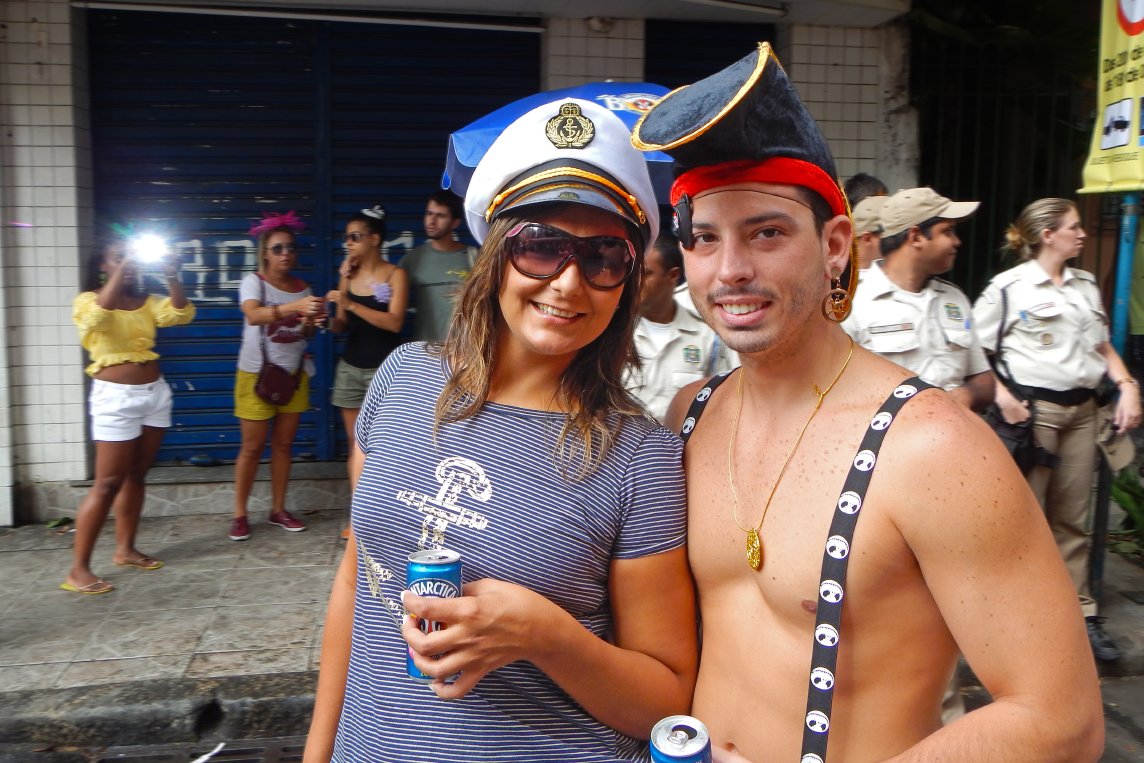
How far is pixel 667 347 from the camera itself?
13.8ft

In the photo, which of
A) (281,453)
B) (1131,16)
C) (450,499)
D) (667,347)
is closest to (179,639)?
(281,453)

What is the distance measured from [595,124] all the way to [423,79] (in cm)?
584

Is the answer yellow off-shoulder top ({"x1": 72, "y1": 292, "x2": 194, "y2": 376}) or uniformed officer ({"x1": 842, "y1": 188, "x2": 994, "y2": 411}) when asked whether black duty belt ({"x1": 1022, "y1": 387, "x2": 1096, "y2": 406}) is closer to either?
uniformed officer ({"x1": 842, "y1": 188, "x2": 994, "y2": 411})

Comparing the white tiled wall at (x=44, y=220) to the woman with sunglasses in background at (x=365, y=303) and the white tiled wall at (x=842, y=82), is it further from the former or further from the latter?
the woman with sunglasses in background at (x=365, y=303)

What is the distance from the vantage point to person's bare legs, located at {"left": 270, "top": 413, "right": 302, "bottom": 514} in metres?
6.39

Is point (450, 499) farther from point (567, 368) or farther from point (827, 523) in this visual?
point (827, 523)

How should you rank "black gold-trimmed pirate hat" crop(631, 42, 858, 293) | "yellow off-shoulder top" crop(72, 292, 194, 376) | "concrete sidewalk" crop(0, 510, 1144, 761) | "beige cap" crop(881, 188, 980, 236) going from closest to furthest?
"black gold-trimmed pirate hat" crop(631, 42, 858, 293) → "concrete sidewalk" crop(0, 510, 1144, 761) → "beige cap" crop(881, 188, 980, 236) → "yellow off-shoulder top" crop(72, 292, 194, 376)

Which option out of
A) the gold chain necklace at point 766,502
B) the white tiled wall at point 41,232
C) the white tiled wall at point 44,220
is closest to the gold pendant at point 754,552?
the gold chain necklace at point 766,502

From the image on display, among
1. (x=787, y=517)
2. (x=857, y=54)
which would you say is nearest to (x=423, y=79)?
(x=857, y=54)

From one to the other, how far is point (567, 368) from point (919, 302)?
9.49 ft

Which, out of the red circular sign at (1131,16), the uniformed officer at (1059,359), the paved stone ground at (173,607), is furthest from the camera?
the uniformed officer at (1059,359)

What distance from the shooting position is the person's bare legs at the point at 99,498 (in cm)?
536

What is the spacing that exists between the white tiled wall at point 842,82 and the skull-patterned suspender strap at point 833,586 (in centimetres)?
600

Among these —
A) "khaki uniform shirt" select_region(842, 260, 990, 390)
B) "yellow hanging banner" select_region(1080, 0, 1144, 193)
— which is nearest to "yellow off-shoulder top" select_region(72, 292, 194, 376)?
"khaki uniform shirt" select_region(842, 260, 990, 390)
